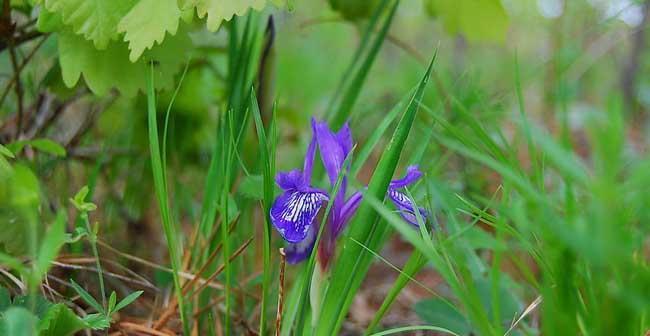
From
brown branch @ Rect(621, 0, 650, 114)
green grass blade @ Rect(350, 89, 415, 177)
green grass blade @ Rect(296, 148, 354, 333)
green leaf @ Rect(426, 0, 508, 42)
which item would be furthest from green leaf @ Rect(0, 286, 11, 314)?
brown branch @ Rect(621, 0, 650, 114)

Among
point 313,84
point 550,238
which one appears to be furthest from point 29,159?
point 313,84

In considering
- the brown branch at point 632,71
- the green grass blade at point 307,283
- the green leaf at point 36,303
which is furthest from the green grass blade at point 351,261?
the brown branch at point 632,71

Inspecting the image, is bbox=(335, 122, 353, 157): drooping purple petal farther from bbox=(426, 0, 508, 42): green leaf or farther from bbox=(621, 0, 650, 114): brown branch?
bbox=(621, 0, 650, 114): brown branch

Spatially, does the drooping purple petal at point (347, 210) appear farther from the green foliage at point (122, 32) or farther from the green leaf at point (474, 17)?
the green leaf at point (474, 17)

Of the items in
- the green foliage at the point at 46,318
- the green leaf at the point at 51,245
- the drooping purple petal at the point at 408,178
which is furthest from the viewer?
the drooping purple petal at the point at 408,178

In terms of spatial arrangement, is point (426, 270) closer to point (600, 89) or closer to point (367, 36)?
point (367, 36)

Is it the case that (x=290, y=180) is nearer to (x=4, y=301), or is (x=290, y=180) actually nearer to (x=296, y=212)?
(x=296, y=212)
